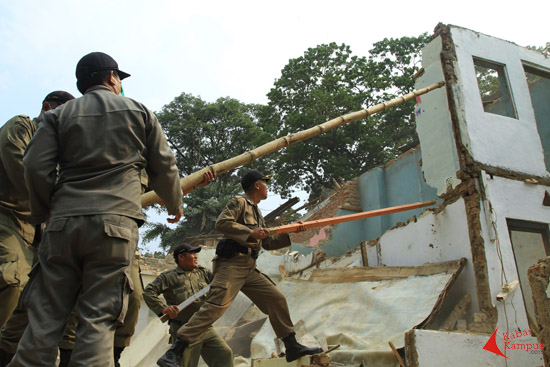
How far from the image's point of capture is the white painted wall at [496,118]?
6.38 metres

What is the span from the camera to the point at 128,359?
8273 millimetres

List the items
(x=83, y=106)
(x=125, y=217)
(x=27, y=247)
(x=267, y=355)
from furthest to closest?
(x=267, y=355)
(x=27, y=247)
(x=83, y=106)
(x=125, y=217)

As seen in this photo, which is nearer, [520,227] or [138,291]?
[138,291]

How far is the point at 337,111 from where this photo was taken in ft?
80.4

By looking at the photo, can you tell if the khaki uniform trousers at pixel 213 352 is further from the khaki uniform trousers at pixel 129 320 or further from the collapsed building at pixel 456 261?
the khaki uniform trousers at pixel 129 320

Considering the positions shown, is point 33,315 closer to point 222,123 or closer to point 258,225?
point 258,225

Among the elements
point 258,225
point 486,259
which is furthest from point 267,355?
point 486,259

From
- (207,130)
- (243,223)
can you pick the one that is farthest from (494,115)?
(207,130)

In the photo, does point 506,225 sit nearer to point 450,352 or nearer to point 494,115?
point 494,115

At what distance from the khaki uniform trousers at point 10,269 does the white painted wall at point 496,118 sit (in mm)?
5555

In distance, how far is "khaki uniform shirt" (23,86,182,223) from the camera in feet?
6.83

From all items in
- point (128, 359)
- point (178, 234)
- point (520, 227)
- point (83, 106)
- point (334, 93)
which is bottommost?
point (128, 359)

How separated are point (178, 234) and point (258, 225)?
20156mm

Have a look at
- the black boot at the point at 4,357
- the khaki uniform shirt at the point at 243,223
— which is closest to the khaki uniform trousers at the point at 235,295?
the khaki uniform shirt at the point at 243,223
